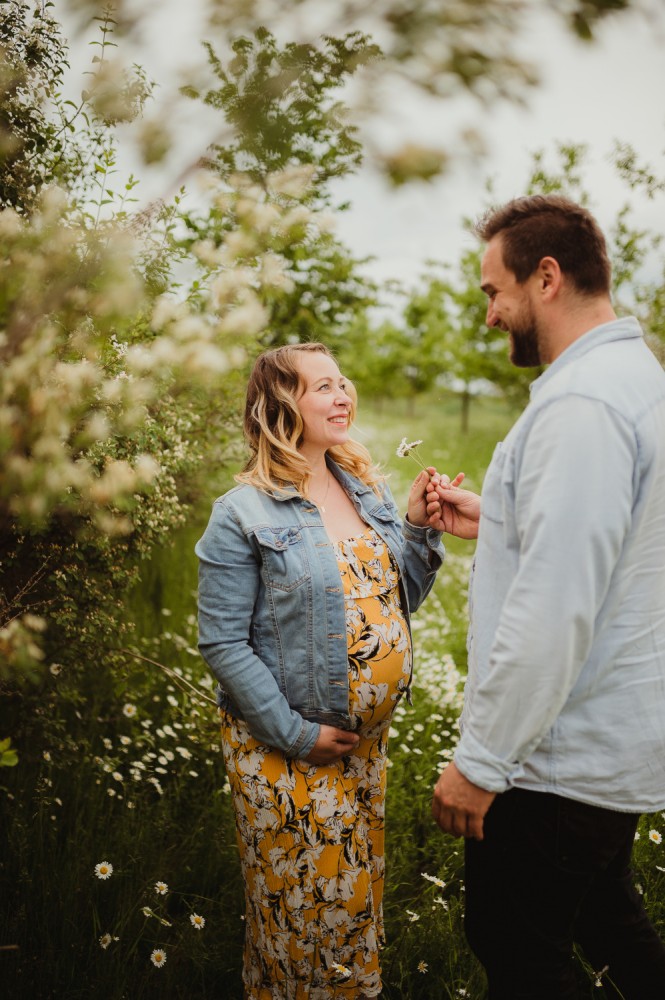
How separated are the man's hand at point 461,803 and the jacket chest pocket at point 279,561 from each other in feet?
2.64

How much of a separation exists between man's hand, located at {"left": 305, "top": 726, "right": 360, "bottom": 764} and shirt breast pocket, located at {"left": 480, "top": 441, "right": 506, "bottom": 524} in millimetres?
932

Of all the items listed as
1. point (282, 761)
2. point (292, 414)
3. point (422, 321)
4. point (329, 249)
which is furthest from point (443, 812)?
point (422, 321)

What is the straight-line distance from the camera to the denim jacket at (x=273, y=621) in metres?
2.25

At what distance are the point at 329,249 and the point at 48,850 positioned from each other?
14.5ft

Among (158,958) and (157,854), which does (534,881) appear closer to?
(158,958)

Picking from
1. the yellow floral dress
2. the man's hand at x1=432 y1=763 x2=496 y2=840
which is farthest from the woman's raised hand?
the man's hand at x1=432 y1=763 x2=496 y2=840

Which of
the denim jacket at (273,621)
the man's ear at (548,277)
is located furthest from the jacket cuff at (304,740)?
the man's ear at (548,277)

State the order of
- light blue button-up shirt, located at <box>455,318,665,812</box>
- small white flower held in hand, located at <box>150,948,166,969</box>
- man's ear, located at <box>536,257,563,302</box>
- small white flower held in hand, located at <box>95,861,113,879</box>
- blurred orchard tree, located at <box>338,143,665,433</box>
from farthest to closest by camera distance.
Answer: blurred orchard tree, located at <box>338,143,665,433</box> < small white flower held in hand, located at <box>95,861,113,879</box> < small white flower held in hand, located at <box>150,948,166,969</box> < man's ear, located at <box>536,257,563,302</box> < light blue button-up shirt, located at <box>455,318,665,812</box>

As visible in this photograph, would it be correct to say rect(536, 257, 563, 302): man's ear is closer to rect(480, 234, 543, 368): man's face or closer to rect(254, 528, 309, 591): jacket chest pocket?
rect(480, 234, 543, 368): man's face

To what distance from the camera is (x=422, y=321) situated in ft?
95.6

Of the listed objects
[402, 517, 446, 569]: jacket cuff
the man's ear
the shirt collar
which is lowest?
[402, 517, 446, 569]: jacket cuff

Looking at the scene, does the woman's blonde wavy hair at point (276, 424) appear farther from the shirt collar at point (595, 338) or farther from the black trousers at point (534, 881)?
the black trousers at point (534, 881)

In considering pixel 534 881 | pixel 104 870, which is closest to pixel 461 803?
pixel 534 881

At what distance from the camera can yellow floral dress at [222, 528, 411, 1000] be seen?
2289mm
